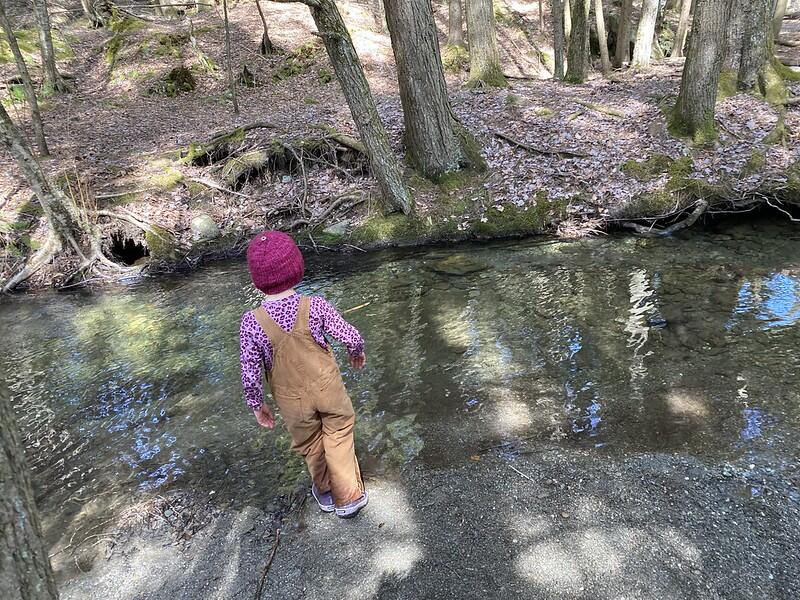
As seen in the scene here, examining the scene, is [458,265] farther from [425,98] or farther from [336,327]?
[336,327]

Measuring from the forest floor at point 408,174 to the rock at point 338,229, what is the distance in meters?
0.02

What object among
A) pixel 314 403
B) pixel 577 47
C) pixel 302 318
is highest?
pixel 577 47

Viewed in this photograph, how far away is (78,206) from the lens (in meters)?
9.44

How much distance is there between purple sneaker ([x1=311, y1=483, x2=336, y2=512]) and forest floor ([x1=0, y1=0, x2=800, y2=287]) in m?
6.27

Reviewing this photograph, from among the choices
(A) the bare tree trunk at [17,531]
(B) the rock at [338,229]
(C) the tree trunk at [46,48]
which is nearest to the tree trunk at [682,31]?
(B) the rock at [338,229]

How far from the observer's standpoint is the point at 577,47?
564 inches

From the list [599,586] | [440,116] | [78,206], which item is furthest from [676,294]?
[78,206]

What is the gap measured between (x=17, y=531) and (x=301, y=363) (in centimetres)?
152

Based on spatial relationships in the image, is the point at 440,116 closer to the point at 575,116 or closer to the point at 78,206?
the point at 575,116

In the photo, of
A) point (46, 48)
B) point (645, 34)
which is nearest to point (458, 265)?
point (645, 34)

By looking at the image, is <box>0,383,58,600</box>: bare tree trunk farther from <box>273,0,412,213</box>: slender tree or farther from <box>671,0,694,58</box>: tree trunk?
<box>671,0,694,58</box>: tree trunk

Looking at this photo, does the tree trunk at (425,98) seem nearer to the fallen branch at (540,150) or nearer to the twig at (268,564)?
the fallen branch at (540,150)

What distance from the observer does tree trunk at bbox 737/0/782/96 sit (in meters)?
9.48

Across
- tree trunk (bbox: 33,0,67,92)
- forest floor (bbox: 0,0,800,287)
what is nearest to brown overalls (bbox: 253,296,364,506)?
forest floor (bbox: 0,0,800,287)
